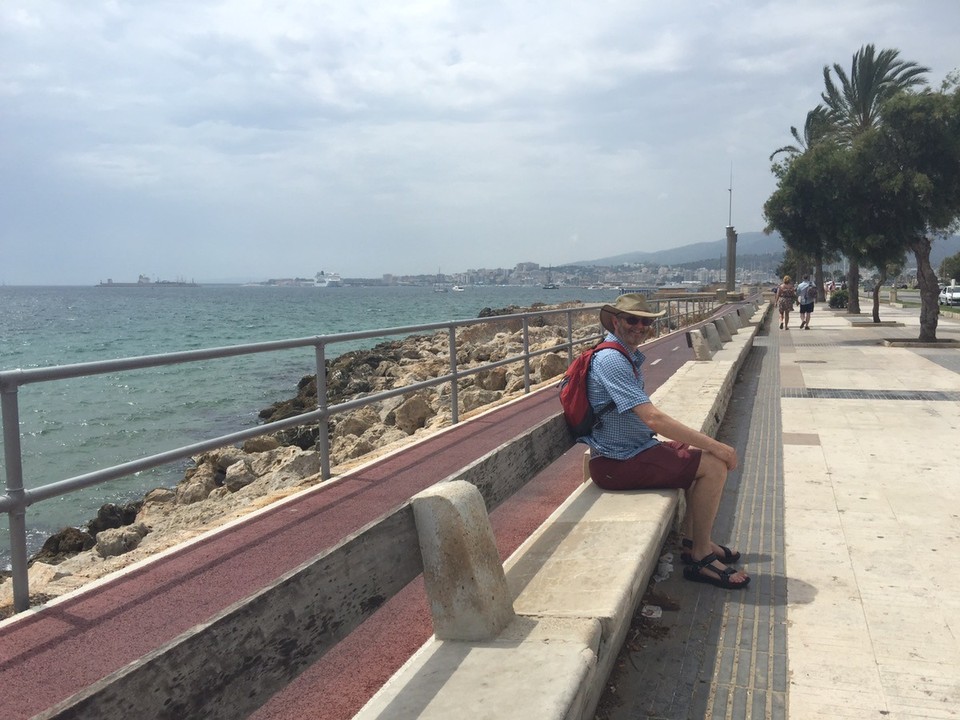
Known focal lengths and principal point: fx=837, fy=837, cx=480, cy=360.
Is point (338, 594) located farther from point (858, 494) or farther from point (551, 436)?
point (858, 494)

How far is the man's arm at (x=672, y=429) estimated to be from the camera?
4.19 meters

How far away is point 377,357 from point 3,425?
77.7 feet

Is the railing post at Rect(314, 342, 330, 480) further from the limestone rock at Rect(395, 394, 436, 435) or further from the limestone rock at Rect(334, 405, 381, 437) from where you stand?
the limestone rock at Rect(334, 405, 381, 437)

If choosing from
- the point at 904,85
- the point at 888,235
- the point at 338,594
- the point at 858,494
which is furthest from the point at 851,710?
the point at 904,85

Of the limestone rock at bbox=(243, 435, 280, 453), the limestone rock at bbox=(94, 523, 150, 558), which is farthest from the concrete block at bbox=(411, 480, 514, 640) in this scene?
the limestone rock at bbox=(243, 435, 280, 453)

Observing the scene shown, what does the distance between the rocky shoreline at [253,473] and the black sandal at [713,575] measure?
2.95 meters

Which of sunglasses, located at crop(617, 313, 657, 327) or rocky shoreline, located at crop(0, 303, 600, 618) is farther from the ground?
sunglasses, located at crop(617, 313, 657, 327)

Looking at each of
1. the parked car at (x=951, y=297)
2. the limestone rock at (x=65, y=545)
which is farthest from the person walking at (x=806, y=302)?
the parked car at (x=951, y=297)

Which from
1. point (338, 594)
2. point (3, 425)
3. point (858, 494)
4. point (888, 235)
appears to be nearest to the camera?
point (338, 594)

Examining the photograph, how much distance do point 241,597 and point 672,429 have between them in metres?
2.21

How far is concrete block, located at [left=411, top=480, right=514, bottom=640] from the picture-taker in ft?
8.73

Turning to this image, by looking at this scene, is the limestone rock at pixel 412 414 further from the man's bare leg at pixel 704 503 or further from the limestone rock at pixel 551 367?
the man's bare leg at pixel 704 503

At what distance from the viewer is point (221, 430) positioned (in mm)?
16188

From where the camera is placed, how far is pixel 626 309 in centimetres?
450
